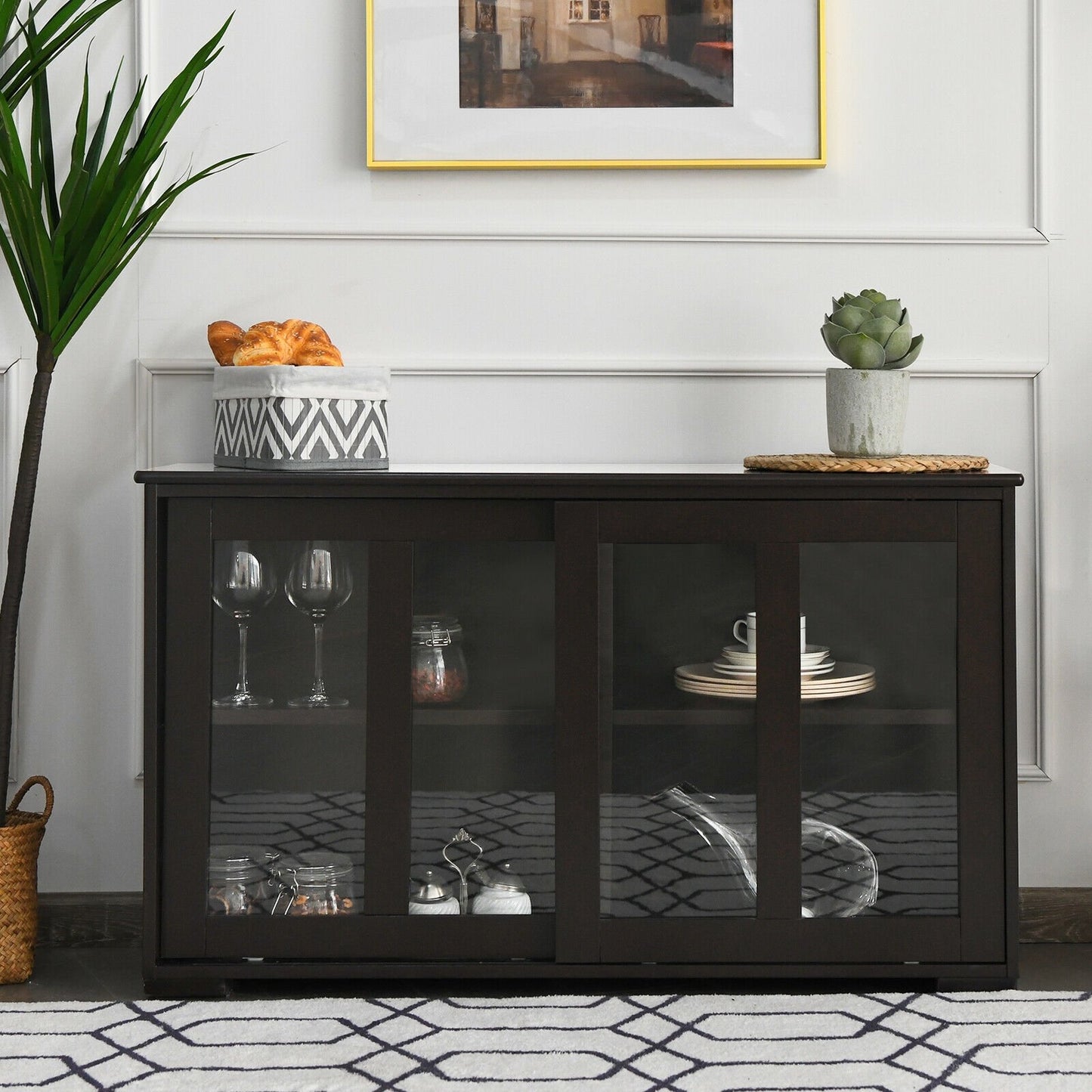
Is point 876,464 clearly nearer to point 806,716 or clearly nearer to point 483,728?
point 806,716

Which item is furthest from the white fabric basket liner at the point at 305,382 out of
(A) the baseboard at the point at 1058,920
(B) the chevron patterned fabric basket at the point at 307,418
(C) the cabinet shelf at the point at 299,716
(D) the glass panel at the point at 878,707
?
(A) the baseboard at the point at 1058,920

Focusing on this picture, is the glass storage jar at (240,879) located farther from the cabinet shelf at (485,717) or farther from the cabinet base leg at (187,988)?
the cabinet shelf at (485,717)

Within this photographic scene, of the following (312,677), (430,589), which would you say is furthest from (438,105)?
(312,677)

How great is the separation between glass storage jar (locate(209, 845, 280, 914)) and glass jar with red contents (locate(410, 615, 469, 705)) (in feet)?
1.05

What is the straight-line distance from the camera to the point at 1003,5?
2.02 metres

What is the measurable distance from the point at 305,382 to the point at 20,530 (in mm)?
515

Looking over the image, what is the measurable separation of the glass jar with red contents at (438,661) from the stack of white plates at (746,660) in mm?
365

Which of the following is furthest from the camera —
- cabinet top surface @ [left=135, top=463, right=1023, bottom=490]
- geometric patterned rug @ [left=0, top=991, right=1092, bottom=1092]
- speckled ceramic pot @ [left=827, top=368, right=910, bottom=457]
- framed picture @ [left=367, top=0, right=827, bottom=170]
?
framed picture @ [left=367, top=0, right=827, bottom=170]

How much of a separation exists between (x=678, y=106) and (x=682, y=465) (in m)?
0.61

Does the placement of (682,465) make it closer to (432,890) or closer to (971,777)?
(971,777)

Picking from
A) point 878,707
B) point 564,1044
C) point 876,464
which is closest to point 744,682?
point 878,707

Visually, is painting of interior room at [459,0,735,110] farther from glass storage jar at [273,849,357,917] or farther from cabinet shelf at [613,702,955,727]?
glass storage jar at [273,849,357,917]

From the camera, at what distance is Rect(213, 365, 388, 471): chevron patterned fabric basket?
173 centimetres

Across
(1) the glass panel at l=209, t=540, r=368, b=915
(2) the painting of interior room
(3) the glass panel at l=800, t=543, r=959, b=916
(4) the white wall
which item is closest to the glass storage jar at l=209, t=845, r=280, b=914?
(1) the glass panel at l=209, t=540, r=368, b=915
